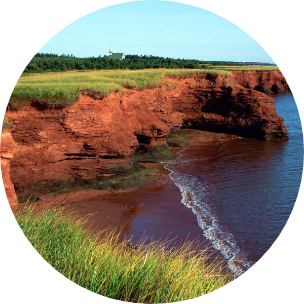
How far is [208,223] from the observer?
13.3m

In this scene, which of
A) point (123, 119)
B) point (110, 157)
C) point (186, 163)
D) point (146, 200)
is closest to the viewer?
point (146, 200)

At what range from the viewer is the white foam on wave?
10.3 meters

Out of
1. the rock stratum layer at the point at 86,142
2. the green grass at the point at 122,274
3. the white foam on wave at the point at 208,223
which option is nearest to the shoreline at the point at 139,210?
the white foam on wave at the point at 208,223

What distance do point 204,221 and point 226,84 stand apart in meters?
19.1

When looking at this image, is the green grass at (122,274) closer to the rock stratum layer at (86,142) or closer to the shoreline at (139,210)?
the rock stratum layer at (86,142)

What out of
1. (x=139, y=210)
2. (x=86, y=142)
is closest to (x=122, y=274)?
(x=139, y=210)

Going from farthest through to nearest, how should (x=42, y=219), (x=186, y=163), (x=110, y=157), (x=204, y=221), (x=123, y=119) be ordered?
(x=186, y=163) < (x=123, y=119) < (x=110, y=157) < (x=204, y=221) < (x=42, y=219)

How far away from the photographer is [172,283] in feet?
16.5

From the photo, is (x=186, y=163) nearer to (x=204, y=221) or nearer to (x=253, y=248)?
(x=204, y=221)

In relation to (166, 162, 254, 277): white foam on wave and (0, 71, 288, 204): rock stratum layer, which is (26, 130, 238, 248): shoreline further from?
(0, 71, 288, 204): rock stratum layer

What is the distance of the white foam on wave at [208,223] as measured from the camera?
406 inches

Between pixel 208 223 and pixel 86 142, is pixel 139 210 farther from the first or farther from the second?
pixel 86 142

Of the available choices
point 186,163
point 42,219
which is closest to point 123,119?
point 186,163

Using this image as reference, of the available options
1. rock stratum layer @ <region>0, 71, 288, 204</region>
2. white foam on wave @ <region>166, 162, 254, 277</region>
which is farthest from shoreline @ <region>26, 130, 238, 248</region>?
rock stratum layer @ <region>0, 71, 288, 204</region>
